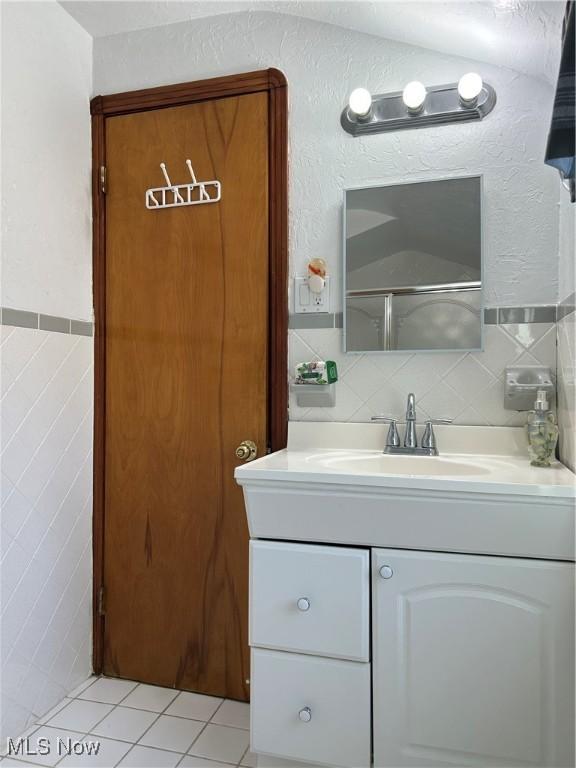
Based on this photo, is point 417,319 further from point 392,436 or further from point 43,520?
point 43,520

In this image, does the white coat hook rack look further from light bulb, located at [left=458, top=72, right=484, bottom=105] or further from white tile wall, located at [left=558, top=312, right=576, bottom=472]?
white tile wall, located at [left=558, top=312, right=576, bottom=472]

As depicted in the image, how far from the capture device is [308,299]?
5.87 feet

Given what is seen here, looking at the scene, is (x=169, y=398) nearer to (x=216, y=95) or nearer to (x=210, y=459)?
(x=210, y=459)

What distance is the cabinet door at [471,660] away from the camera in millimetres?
1171

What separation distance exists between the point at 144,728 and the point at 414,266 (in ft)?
5.42

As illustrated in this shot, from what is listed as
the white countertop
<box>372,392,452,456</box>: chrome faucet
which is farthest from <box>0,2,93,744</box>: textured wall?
<box>372,392,452,456</box>: chrome faucet

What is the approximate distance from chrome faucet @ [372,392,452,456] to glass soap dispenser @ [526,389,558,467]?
0.82ft

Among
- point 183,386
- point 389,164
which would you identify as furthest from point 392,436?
point 389,164

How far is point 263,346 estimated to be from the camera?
1809mm

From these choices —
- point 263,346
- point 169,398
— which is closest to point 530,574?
point 263,346

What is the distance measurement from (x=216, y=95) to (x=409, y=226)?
0.82 metres

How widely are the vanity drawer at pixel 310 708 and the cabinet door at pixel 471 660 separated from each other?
1.8 inches

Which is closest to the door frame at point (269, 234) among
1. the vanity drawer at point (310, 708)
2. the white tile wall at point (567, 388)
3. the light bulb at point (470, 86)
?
the light bulb at point (470, 86)

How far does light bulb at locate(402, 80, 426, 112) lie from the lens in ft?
5.36
